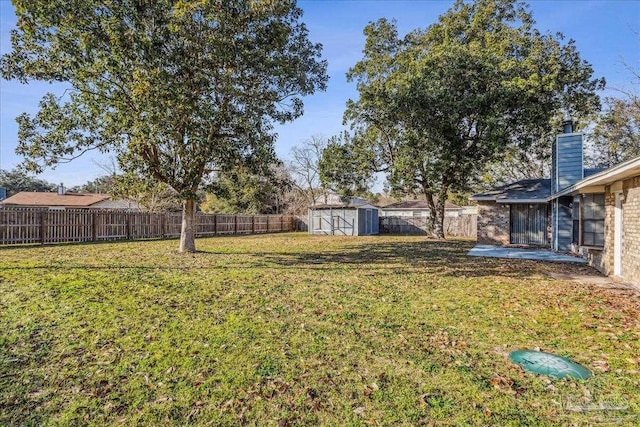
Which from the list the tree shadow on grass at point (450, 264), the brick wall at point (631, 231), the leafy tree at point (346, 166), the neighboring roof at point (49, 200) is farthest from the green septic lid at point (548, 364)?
the neighboring roof at point (49, 200)

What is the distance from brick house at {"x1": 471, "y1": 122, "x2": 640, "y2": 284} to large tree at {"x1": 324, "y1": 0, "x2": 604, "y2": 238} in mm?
2513

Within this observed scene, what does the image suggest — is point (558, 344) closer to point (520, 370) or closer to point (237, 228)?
point (520, 370)

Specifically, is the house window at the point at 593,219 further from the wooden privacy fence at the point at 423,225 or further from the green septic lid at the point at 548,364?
the wooden privacy fence at the point at 423,225

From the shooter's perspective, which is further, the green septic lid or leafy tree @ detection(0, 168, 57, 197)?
leafy tree @ detection(0, 168, 57, 197)

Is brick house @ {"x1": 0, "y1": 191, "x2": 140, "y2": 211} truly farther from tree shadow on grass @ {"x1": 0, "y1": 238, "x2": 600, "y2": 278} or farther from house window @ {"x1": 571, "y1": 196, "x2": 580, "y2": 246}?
house window @ {"x1": 571, "y1": 196, "x2": 580, "y2": 246}

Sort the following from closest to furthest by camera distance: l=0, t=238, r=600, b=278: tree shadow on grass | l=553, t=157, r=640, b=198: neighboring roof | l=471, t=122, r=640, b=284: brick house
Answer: l=553, t=157, r=640, b=198: neighboring roof
l=471, t=122, r=640, b=284: brick house
l=0, t=238, r=600, b=278: tree shadow on grass

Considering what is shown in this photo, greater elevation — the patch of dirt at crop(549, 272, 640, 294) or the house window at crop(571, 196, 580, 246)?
the house window at crop(571, 196, 580, 246)

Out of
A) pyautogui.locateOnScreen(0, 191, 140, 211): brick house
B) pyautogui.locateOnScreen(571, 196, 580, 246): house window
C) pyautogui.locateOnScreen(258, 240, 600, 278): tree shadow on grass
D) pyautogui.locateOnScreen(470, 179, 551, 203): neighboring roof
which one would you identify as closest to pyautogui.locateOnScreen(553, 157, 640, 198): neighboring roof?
pyautogui.locateOnScreen(258, 240, 600, 278): tree shadow on grass

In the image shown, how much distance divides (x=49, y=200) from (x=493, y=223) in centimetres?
3340

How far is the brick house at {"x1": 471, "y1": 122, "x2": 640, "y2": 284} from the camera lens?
296 inches

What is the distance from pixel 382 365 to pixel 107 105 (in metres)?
9.54

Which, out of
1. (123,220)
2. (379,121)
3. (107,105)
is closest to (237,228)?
(123,220)

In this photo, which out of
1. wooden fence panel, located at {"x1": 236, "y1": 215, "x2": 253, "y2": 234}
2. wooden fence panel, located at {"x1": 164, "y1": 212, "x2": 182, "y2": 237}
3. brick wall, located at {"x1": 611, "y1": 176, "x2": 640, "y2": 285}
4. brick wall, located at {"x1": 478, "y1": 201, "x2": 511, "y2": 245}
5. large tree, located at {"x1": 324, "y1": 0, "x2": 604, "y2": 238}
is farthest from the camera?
wooden fence panel, located at {"x1": 236, "y1": 215, "x2": 253, "y2": 234}

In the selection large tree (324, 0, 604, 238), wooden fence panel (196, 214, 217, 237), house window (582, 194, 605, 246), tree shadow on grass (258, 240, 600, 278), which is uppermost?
large tree (324, 0, 604, 238)
